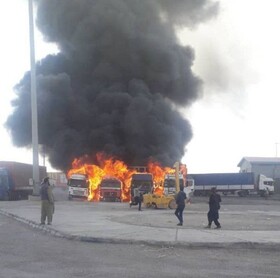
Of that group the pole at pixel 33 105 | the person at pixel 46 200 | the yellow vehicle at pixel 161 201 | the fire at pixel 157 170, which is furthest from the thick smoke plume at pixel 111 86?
the person at pixel 46 200

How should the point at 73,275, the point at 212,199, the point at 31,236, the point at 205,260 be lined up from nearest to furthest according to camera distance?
the point at 73,275 < the point at 205,260 < the point at 31,236 < the point at 212,199

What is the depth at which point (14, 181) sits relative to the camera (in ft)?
141

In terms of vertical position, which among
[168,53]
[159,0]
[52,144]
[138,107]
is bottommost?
[52,144]

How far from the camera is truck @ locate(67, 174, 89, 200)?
4056 cm

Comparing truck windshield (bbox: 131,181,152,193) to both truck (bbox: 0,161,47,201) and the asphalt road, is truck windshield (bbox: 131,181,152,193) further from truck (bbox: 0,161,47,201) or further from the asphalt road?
the asphalt road

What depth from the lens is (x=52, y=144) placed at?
46.7m

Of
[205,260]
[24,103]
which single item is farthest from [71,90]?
[205,260]

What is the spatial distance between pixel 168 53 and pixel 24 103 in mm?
13676

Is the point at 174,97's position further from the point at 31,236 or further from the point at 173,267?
the point at 173,267

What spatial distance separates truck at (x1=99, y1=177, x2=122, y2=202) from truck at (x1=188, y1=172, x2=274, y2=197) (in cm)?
1940

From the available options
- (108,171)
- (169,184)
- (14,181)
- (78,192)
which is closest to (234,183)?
(108,171)

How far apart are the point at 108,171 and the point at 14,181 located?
7.69 m

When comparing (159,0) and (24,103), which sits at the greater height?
(159,0)

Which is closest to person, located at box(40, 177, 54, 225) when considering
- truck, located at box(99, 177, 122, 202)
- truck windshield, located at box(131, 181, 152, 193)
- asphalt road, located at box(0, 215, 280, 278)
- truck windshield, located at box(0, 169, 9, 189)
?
asphalt road, located at box(0, 215, 280, 278)
